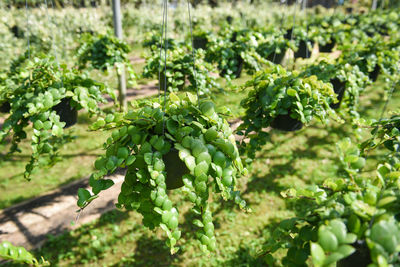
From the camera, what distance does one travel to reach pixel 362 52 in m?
2.46

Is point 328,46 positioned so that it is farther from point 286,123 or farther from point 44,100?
point 44,100

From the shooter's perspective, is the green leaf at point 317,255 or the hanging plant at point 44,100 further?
the hanging plant at point 44,100

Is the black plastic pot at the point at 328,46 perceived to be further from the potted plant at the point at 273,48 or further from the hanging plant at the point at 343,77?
the hanging plant at the point at 343,77

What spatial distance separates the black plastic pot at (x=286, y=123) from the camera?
1658 millimetres

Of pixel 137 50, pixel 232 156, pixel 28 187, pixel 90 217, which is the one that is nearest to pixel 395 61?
pixel 232 156

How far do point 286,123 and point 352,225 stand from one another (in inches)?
42.3

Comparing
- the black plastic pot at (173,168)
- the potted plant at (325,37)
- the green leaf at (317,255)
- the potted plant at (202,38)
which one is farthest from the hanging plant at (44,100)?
the potted plant at (325,37)

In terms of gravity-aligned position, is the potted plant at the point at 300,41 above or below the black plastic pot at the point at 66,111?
above

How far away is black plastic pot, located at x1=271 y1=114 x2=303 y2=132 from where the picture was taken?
5.44ft

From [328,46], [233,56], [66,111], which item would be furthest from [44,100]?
[328,46]

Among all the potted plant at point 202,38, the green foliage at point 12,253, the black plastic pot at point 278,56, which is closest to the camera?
the green foliage at point 12,253

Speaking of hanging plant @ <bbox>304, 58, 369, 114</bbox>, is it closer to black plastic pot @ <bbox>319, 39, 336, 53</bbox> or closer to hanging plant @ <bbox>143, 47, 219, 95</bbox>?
hanging plant @ <bbox>143, 47, 219, 95</bbox>

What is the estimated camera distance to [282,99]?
148 cm

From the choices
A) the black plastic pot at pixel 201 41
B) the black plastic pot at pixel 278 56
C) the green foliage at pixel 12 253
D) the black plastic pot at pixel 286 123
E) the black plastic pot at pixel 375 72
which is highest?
the black plastic pot at pixel 201 41
